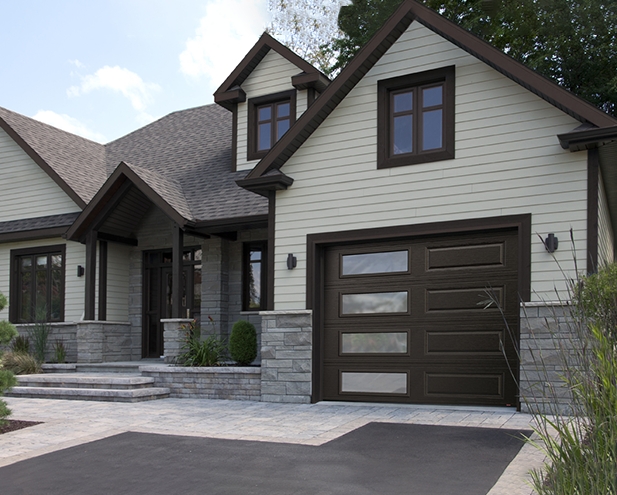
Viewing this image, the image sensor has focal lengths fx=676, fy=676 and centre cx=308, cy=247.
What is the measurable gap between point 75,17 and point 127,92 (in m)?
30.7

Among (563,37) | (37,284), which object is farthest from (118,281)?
(563,37)

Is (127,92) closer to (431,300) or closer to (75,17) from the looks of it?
(75,17)

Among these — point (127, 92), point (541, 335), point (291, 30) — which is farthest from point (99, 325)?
point (127, 92)

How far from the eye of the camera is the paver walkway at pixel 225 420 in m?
7.50

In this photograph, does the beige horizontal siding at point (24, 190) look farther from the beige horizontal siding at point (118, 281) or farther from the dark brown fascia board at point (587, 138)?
the dark brown fascia board at point (587, 138)

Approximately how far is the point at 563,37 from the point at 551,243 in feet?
41.2

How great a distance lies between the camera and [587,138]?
8438 mm

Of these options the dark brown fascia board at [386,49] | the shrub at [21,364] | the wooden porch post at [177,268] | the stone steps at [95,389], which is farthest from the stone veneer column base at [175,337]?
the dark brown fascia board at [386,49]

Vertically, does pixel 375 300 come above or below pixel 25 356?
above

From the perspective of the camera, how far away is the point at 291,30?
27781mm

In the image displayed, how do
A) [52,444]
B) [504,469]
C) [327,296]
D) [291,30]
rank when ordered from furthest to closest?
1. [291,30]
2. [327,296]
3. [52,444]
4. [504,469]

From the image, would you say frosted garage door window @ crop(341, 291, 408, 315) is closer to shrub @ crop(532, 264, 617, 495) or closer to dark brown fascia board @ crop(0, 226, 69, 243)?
shrub @ crop(532, 264, 617, 495)

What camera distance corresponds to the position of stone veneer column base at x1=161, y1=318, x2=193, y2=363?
12.4 meters

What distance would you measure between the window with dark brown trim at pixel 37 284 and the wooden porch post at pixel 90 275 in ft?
3.52
